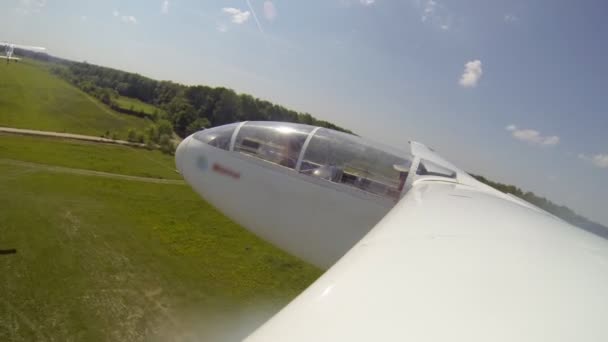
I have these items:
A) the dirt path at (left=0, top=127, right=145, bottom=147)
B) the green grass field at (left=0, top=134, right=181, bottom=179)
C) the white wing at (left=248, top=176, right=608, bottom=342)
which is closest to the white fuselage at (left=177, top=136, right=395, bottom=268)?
the white wing at (left=248, top=176, right=608, bottom=342)

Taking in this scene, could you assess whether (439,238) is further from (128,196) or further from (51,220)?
(128,196)

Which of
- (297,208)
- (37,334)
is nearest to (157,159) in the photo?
(37,334)

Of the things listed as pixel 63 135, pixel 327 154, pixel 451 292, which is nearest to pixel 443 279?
pixel 451 292

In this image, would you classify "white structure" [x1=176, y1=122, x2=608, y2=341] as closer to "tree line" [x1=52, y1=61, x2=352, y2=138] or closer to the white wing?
the white wing

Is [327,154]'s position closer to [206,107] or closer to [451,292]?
[451,292]

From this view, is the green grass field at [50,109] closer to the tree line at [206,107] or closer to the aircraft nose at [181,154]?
the tree line at [206,107]

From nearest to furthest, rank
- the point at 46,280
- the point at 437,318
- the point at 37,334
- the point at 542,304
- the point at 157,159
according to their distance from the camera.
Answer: the point at 437,318
the point at 542,304
the point at 37,334
the point at 46,280
the point at 157,159
